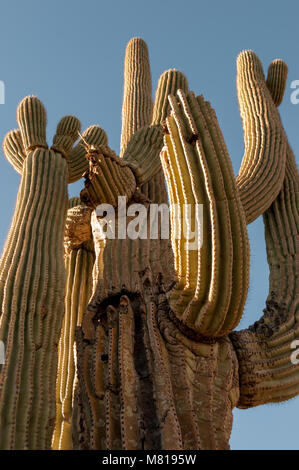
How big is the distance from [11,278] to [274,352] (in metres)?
2.17

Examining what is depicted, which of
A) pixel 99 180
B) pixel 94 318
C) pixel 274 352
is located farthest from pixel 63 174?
pixel 274 352

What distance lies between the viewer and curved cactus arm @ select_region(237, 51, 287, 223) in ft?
20.3

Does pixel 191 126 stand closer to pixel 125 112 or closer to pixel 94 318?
pixel 94 318

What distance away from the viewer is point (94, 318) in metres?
4.46

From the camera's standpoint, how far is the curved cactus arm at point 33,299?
4.35m

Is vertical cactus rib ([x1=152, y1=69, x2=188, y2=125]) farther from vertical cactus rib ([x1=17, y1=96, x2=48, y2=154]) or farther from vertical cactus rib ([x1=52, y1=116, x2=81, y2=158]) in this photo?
vertical cactus rib ([x1=17, y1=96, x2=48, y2=154])

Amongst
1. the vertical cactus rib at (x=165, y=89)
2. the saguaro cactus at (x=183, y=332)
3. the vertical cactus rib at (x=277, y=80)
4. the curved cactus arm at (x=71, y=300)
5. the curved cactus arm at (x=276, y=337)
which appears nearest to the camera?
the saguaro cactus at (x=183, y=332)

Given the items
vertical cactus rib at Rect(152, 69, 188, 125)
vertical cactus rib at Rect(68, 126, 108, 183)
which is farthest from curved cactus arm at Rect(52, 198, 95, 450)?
vertical cactus rib at Rect(152, 69, 188, 125)

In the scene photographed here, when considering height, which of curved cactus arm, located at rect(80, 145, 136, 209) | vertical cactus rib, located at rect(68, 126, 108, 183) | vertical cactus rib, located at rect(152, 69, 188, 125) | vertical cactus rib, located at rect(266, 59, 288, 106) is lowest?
curved cactus arm, located at rect(80, 145, 136, 209)

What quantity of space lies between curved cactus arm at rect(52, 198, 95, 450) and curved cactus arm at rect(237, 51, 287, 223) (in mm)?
1641

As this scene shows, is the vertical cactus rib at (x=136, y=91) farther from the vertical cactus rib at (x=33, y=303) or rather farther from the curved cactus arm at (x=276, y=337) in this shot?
the curved cactus arm at (x=276, y=337)

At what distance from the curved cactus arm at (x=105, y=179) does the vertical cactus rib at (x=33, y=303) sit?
48cm

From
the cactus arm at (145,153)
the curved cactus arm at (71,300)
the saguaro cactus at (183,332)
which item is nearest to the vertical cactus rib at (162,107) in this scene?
the cactus arm at (145,153)
